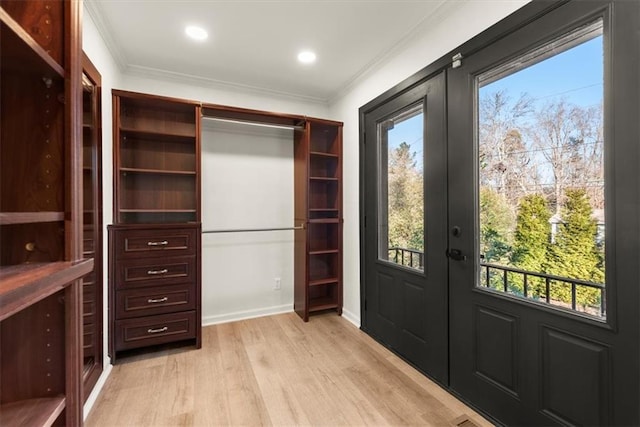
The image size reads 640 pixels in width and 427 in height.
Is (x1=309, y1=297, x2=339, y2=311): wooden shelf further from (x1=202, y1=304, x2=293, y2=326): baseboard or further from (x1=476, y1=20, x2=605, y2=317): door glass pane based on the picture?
(x1=476, y1=20, x2=605, y2=317): door glass pane

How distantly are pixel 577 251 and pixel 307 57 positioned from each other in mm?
2496

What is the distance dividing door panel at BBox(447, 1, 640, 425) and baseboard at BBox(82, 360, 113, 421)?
7.84ft

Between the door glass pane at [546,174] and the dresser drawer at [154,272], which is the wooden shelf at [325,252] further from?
the door glass pane at [546,174]

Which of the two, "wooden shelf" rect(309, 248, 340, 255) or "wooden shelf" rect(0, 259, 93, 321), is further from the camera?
"wooden shelf" rect(309, 248, 340, 255)

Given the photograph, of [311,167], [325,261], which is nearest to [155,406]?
[325,261]

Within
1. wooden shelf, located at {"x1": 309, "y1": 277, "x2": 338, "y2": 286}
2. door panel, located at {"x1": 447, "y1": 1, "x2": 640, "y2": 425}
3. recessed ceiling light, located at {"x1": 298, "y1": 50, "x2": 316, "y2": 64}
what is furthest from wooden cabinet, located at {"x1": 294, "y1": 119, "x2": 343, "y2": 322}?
door panel, located at {"x1": 447, "y1": 1, "x2": 640, "y2": 425}

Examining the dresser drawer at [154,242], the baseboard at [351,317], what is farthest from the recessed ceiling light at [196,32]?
the baseboard at [351,317]

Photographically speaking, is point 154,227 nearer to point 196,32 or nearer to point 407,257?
point 196,32

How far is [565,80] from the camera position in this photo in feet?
4.84

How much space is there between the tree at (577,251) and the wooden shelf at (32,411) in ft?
6.69

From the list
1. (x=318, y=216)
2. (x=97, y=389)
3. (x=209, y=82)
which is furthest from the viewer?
(x=318, y=216)

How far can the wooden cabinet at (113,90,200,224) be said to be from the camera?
2.64 meters

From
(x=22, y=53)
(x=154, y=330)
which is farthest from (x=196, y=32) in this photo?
(x=154, y=330)

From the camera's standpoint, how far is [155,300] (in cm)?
251
